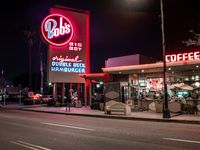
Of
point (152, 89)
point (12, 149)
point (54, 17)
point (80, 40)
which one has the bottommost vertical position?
point (12, 149)

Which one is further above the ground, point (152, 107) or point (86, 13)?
point (86, 13)

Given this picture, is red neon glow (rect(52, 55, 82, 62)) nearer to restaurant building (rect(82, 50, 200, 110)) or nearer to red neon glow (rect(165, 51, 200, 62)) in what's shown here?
restaurant building (rect(82, 50, 200, 110))

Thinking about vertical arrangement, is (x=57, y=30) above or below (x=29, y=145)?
above

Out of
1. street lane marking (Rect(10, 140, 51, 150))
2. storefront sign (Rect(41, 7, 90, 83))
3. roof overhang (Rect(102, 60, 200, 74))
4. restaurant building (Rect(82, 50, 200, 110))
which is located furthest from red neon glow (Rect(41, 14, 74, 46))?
street lane marking (Rect(10, 140, 51, 150))

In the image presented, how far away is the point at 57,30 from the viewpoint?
135 ft

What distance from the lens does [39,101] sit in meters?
50.1

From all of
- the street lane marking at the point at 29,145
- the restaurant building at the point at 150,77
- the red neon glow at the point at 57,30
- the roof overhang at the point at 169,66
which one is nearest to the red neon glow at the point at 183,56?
the restaurant building at the point at 150,77

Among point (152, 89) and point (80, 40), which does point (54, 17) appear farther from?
point (152, 89)

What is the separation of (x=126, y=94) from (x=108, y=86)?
775cm

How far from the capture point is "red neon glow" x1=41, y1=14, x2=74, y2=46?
4016 centimetres

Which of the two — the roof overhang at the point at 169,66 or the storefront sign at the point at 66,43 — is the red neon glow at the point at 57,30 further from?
the roof overhang at the point at 169,66

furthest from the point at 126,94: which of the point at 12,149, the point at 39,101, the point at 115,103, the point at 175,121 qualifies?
the point at 12,149

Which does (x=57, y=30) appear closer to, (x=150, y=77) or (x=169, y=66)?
(x=150, y=77)

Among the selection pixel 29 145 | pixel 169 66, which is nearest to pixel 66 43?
pixel 169 66
